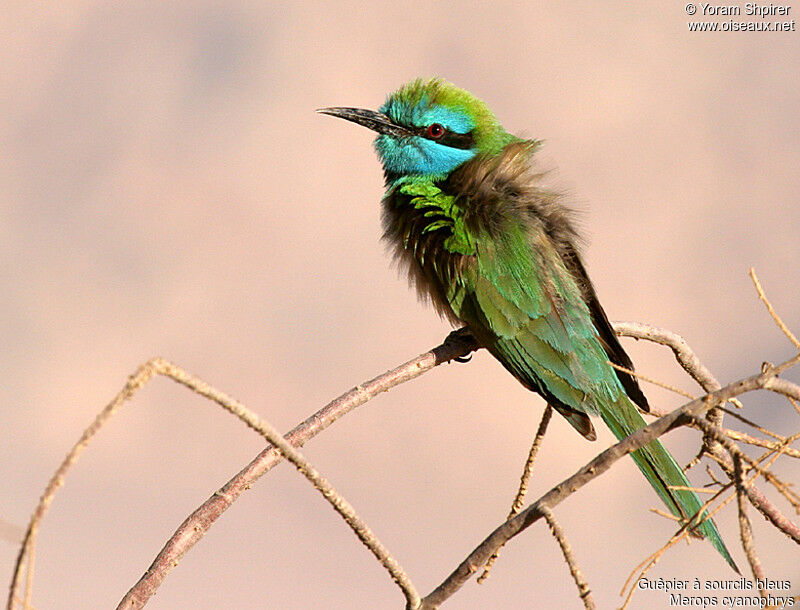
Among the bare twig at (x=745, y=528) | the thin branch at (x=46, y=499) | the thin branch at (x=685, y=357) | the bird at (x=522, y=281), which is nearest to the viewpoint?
the thin branch at (x=46, y=499)

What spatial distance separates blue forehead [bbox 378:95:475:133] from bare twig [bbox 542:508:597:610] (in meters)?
1.91

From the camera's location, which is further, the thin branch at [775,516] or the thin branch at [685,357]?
the thin branch at [685,357]

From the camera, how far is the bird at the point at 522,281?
2277mm

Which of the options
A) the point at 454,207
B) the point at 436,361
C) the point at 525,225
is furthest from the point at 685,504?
the point at 454,207

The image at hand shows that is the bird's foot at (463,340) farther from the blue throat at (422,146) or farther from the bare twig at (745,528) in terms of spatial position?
the bare twig at (745,528)

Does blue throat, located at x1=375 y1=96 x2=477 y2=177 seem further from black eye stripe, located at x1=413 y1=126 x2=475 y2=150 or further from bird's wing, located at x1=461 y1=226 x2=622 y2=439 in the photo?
bird's wing, located at x1=461 y1=226 x2=622 y2=439

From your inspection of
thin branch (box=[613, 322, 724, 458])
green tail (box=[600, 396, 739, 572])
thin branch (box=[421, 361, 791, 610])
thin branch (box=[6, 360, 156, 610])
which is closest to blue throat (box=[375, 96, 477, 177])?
thin branch (box=[613, 322, 724, 458])

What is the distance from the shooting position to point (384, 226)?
8.67ft

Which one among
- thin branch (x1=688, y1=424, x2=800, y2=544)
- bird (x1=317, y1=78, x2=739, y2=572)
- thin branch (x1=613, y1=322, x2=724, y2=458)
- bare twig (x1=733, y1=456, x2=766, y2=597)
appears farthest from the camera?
bird (x1=317, y1=78, x2=739, y2=572)

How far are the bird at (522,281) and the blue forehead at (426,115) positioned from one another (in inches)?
6.6

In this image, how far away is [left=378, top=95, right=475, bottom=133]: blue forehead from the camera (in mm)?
2779

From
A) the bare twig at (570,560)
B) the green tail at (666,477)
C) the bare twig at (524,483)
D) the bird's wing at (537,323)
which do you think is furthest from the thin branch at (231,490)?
the green tail at (666,477)

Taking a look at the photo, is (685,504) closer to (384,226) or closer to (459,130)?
(384,226)

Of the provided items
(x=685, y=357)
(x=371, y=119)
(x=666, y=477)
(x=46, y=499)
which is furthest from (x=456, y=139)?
(x=46, y=499)
